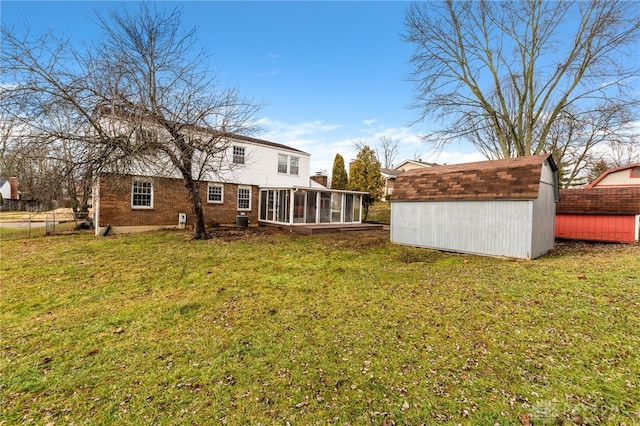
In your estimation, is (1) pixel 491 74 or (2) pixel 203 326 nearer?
(2) pixel 203 326

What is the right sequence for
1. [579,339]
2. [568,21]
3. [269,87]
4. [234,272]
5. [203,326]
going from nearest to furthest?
[579,339] < [203,326] < [234,272] < [269,87] < [568,21]

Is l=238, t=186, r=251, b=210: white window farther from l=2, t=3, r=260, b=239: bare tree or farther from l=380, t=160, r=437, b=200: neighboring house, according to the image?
l=380, t=160, r=437, b=200: neighboring house

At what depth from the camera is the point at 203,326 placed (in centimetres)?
455

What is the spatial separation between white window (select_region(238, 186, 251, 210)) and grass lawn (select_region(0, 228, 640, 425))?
1079 cm

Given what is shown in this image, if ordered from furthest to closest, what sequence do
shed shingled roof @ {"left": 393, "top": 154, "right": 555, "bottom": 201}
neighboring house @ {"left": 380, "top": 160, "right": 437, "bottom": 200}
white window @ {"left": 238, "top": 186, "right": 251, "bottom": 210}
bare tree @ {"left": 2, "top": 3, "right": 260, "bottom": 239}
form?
neighboring house @ {"left": 380, "top": 160, "right": 437, "bottom": 200}, white window @ {"left": 238, "top": 186, "right": 251, "bottom": 210}, shed shingled roof @ {"left": 393, "top": 154, "right": 555, "bottom": 201}, bare tree @ {"left": 2, "top": 3, "right": 260, "bottom": 239}

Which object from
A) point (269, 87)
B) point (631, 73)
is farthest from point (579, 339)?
point (631, 73)

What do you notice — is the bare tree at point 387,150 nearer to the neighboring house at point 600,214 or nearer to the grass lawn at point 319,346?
the neighboring house at point 600,214

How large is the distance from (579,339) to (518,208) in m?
Answer: 6.90

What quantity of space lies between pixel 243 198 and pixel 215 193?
188 centimetres

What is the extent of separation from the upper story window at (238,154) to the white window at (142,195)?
5.18m

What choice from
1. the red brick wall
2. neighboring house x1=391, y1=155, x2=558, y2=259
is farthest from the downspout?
neighboring house x1=391, y1=155, x2=558, y2=259

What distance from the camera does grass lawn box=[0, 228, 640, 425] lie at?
2.71m

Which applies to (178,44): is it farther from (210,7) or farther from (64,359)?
(64,359)

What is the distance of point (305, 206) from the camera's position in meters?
17.7
